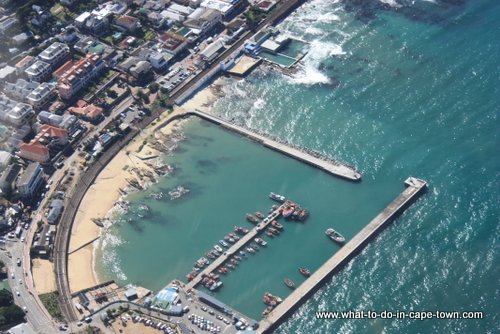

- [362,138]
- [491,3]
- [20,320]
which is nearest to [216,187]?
[362,138]

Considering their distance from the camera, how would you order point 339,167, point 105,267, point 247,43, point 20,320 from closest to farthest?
point 20,320, point 105,267, point 339,167, point 247,43

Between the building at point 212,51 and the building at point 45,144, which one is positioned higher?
the building at point 212,51

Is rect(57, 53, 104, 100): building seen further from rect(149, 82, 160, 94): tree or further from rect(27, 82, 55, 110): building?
rect(149, 82, 160, 94): tree

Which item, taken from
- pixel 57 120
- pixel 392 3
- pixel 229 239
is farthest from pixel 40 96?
pixel 392 3

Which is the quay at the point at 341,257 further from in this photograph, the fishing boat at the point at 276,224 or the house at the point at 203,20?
the house at the point at 203,20

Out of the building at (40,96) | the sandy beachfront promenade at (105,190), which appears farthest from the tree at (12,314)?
the building at (40,96)

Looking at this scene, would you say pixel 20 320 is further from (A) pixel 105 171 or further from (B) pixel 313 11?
(B) pixel 313 11

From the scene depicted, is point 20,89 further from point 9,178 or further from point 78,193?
point 78,193
